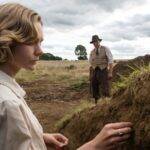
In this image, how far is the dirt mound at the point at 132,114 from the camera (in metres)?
4.33

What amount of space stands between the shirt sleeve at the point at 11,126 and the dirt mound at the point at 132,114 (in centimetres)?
168

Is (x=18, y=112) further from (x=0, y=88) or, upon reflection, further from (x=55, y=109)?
(x=55, y=109)

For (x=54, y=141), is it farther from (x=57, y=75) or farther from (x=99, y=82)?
(x=57, y=75)

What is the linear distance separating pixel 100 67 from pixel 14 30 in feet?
40.1

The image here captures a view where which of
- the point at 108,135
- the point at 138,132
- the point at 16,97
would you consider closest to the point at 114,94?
the point at 138,132

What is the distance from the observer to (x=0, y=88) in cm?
270

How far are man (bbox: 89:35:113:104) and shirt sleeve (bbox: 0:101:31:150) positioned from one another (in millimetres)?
11701

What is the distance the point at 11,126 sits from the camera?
2.60m

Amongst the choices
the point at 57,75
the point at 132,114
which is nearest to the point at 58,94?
the point at 57,75

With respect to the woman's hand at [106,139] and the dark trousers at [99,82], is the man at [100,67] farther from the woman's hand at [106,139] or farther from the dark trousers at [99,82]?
the woman's hand at [106,139]

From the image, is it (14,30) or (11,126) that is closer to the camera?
(11,126)

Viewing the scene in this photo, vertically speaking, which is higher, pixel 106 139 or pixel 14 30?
pixel 14 30

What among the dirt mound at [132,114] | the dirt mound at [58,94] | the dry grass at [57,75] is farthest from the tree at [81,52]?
the dirt mound at [132,114]

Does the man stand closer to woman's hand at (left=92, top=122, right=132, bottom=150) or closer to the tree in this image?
woman's hand at (left=92, top=122, right=132, bottom=150)
